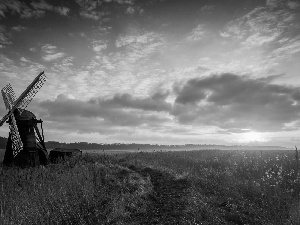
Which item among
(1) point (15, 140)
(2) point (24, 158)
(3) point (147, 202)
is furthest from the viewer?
(2) point (24, 158)

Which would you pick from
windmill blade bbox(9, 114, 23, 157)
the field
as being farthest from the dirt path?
windmill blade bbox(9, 114, 23, 157)

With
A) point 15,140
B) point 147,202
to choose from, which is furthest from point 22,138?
point 147,202

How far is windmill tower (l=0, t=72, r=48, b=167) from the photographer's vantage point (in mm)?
24438

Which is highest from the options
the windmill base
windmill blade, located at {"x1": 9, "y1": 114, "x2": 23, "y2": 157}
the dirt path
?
windmill blade, located at {"x1": 9, "y1": 114, "x2": 23, "y2": 157}

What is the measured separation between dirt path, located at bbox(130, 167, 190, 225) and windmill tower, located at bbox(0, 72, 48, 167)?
13.5 m

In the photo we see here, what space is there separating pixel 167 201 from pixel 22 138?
1867cm

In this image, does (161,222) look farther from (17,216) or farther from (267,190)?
(267,190)

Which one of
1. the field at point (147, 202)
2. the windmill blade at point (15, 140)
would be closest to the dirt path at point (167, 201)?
the field at point (147, 202)

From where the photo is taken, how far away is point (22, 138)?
25.2m

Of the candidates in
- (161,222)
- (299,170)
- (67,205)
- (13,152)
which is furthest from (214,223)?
(13,152)

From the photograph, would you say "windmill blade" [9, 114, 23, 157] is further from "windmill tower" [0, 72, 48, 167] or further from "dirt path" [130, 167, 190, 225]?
"dirt path" [130, 167, 190, 225]

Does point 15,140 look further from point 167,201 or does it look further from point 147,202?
point 167,201

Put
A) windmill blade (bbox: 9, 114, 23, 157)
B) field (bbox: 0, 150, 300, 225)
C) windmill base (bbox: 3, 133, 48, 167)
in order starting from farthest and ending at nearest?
windmill base (bbox: 3, 133, 48, 167) < windmill blade (bbox: 9, 114, 23, 157) < field (bbox: 0, 150, 300, 225)

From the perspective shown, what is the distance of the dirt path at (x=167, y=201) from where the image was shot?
384 inches
